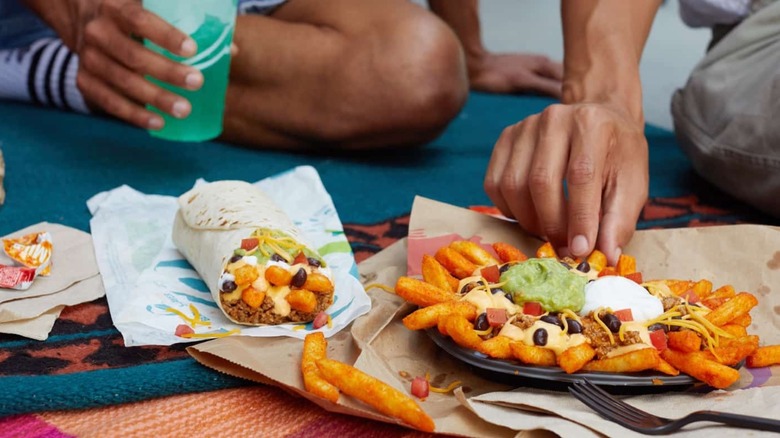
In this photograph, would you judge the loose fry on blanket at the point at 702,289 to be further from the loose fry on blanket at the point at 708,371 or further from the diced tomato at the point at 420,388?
the diced tomato at the point at 420,388

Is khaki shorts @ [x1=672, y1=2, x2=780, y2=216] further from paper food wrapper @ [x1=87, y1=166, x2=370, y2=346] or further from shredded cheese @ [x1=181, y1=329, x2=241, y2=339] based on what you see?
shredded cheese @ [x1=181, y1=329, x2=241, y2=339]

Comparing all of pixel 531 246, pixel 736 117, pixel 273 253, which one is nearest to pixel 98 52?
pixel 273 253

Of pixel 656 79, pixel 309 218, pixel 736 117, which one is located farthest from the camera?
pixel 656 79

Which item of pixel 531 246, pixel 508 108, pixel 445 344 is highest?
pixel 445 344

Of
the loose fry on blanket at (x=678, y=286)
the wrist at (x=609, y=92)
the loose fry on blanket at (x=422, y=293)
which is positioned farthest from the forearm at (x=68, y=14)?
the loose fry on blanket at (x=678, y=286)

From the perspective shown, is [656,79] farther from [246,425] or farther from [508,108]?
[246,425]

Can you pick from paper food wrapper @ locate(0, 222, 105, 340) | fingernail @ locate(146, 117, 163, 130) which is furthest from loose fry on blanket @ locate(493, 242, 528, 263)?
fingernail @ locate(146, 117, 163, 130)

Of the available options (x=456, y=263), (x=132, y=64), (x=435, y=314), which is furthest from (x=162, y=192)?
(x=435, y=314)
